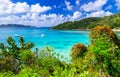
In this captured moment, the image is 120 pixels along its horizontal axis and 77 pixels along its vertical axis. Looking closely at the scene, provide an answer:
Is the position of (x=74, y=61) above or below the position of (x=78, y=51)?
below

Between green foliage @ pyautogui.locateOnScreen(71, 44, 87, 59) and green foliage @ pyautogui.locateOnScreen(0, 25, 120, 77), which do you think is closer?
green foliage @ pyautogui.locateOnScreen(0, 25, 120, 77)

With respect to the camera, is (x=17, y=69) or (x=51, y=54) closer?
(x=51, y=54)

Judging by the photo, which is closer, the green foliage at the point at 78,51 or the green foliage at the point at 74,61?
the green foliage at the point at 74,61

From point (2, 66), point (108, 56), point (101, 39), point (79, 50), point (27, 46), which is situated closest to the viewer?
point (108, 56)

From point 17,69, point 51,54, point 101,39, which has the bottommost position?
point 17,69

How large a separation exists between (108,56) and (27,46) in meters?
14.6

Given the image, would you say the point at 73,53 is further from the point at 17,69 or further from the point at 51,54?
the point at 17,69

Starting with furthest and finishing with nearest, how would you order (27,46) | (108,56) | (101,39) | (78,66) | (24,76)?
(27,46)
(78,66)
(101,39)
(108,56)
(24,76)

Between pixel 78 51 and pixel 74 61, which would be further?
pixel 78 51

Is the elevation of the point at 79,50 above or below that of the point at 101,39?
below

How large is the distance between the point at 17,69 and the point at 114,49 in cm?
1056

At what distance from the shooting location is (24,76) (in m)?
8.17

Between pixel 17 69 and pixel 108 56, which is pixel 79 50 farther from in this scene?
pixel 108 56

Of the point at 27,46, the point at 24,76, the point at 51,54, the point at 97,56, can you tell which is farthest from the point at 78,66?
the point at 24,76
